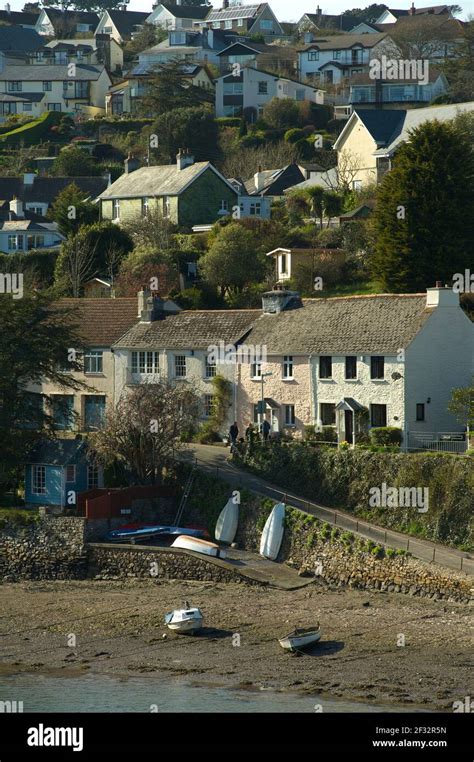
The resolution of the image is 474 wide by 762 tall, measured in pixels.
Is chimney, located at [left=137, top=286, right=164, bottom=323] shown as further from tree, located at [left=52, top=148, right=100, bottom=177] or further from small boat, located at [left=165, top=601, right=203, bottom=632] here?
tree, located at [left=52, top=148, right=100, bottom=177]

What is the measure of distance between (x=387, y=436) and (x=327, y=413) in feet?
12.7

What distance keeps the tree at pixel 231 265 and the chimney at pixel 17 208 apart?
24.2 m

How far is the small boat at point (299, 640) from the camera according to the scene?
129ft

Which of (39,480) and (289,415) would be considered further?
(289,415)

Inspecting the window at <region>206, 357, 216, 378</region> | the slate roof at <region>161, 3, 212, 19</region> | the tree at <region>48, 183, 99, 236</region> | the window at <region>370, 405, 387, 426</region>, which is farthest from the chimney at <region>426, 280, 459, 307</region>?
the slate roof at <region>161, 3, 212, 19</region>

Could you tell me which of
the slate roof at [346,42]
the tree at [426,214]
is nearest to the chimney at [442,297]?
the tree at [426,214]

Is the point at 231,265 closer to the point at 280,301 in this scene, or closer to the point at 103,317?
the point at 103,317

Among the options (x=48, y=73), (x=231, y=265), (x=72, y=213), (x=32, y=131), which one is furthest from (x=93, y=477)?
(x=48, y=73)

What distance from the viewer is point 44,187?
4126 inches

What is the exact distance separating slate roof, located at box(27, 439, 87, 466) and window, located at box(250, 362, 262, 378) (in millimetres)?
7340

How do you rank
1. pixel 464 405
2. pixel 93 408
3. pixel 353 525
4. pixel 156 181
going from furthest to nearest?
pixel 156 181
pixel 93 408
pixel 464 405
pixel 353 525

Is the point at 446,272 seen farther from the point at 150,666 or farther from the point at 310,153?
the point at 310,153

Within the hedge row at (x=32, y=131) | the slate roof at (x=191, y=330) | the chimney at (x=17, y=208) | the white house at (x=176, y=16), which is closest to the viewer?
the slate roof at (x=191, y=330)

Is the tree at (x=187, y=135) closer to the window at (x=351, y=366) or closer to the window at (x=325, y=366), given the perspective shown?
the window at (x=325, y=366)
